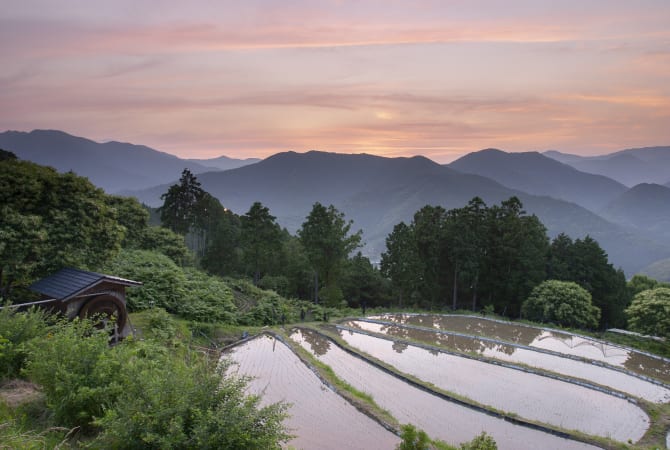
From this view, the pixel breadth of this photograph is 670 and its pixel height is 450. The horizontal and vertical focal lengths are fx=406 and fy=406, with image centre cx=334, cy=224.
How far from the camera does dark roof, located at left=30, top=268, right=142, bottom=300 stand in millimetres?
11648

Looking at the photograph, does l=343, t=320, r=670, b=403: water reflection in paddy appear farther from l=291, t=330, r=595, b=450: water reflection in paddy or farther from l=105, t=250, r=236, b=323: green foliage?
l=105, t=250, r=236, b=323: green foliage

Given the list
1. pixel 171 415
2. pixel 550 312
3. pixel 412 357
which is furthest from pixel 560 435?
pixel 550 312

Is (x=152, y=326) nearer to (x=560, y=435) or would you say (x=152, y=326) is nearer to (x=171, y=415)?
(x=171, y=415)

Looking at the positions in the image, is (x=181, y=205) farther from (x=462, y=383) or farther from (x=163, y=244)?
(x=462, y=383)

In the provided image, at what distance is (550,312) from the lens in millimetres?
25938

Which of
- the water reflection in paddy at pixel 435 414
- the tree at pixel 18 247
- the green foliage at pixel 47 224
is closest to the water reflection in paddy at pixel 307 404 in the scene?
the water reflection in paddy at pixel 435 414

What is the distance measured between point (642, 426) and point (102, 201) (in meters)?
20.1

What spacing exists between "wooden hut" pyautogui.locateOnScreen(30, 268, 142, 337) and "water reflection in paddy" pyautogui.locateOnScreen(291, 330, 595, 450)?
8.19 metres

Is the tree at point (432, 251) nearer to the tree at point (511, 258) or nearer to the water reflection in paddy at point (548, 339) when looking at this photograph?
the tree at point (511, 258)

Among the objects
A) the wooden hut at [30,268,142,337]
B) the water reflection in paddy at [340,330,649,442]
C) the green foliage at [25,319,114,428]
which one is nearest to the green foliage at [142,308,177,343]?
the wooden hut at [30,268,142,337]

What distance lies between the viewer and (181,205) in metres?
41.2

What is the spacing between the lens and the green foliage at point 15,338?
7.68m

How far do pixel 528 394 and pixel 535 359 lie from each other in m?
4.66

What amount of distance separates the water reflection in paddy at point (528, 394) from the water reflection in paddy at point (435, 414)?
3.21 ft
